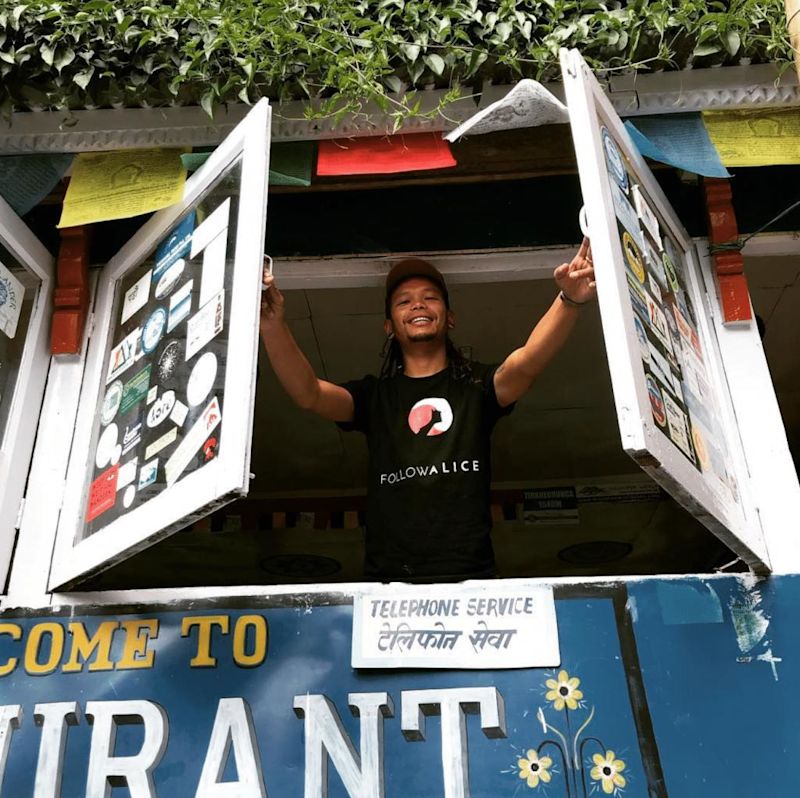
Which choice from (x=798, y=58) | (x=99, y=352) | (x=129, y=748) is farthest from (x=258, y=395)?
(x=798, y=58)

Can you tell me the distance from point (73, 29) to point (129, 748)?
2.42 meters

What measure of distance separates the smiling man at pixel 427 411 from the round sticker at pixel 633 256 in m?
0.15

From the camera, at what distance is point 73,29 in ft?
10.9

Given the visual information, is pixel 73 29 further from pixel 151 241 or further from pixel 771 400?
pixel 771 400

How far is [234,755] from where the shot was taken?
9.09 ft

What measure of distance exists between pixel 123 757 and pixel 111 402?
1198mm

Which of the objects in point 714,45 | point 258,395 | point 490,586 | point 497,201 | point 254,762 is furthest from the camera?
point 258,395

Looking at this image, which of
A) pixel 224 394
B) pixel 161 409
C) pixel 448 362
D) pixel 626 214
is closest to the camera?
pixel 224 394

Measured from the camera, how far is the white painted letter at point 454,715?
2719mm

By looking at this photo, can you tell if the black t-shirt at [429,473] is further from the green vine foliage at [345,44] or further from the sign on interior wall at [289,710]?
the green vine foliage at [345,44]

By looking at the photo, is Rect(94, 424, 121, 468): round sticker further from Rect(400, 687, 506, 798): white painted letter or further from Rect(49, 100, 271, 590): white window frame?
Rect(400, 687, 506, 798): white painted letter

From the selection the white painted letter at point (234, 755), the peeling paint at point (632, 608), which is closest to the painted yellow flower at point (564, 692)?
the peeling paint at point (632, 608)

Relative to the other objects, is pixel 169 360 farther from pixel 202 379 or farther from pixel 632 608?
pixel 632 608

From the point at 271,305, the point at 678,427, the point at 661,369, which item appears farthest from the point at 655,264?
the point at 271,305
